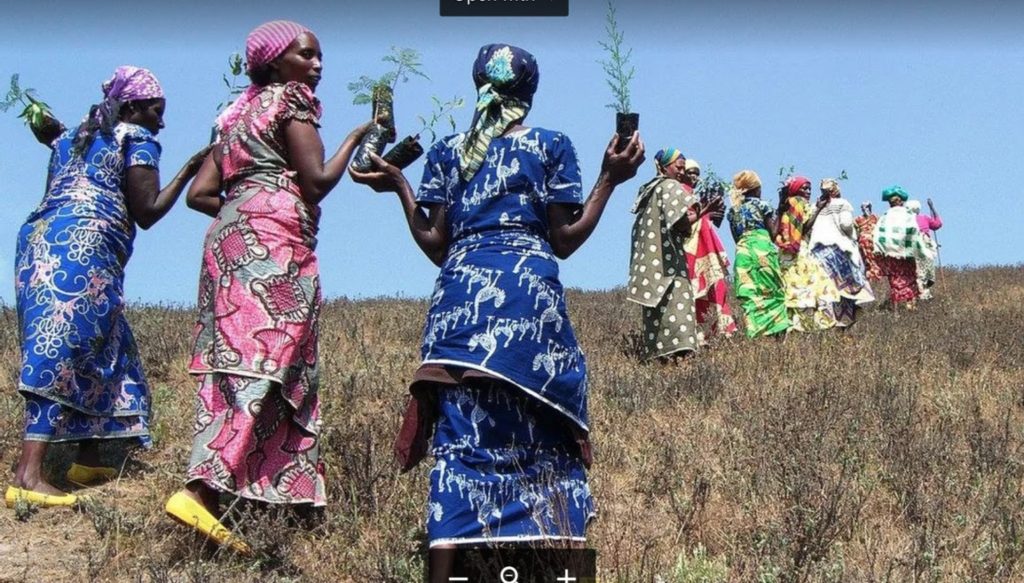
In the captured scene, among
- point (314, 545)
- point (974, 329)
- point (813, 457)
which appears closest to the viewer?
point (314, 545)

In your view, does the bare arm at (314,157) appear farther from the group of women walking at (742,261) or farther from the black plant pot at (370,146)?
the group of women walking at (742,261)

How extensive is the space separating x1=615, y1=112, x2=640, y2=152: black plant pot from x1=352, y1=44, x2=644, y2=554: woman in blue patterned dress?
0.04 metres

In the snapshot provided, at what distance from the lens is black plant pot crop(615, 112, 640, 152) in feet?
10.5

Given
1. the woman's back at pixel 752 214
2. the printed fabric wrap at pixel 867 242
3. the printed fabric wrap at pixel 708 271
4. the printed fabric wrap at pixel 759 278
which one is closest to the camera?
the printed fabric wrap at pixel 708 271

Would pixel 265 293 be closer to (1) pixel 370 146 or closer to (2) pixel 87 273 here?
(1) pixel 370 146

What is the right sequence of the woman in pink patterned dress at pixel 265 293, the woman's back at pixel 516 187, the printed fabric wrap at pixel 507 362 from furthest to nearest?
the woman in pink patterned dress at pixel 265 293
the woman's back at pixel 516 187
the printed fabric wrap at pixel 507 362

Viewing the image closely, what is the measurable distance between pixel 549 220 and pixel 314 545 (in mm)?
1530

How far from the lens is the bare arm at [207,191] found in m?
3.96

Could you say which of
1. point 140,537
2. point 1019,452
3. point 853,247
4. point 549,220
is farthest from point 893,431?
point 853,247

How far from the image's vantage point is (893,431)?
16.4ft

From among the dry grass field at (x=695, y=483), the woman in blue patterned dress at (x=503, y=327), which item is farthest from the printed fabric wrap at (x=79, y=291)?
the woman in blue patterned dress at (x=503, y=327)

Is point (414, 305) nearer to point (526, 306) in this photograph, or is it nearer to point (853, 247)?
point (853, 247)

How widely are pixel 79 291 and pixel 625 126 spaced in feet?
8.81

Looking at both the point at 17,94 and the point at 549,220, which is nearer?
the point at 549,220
